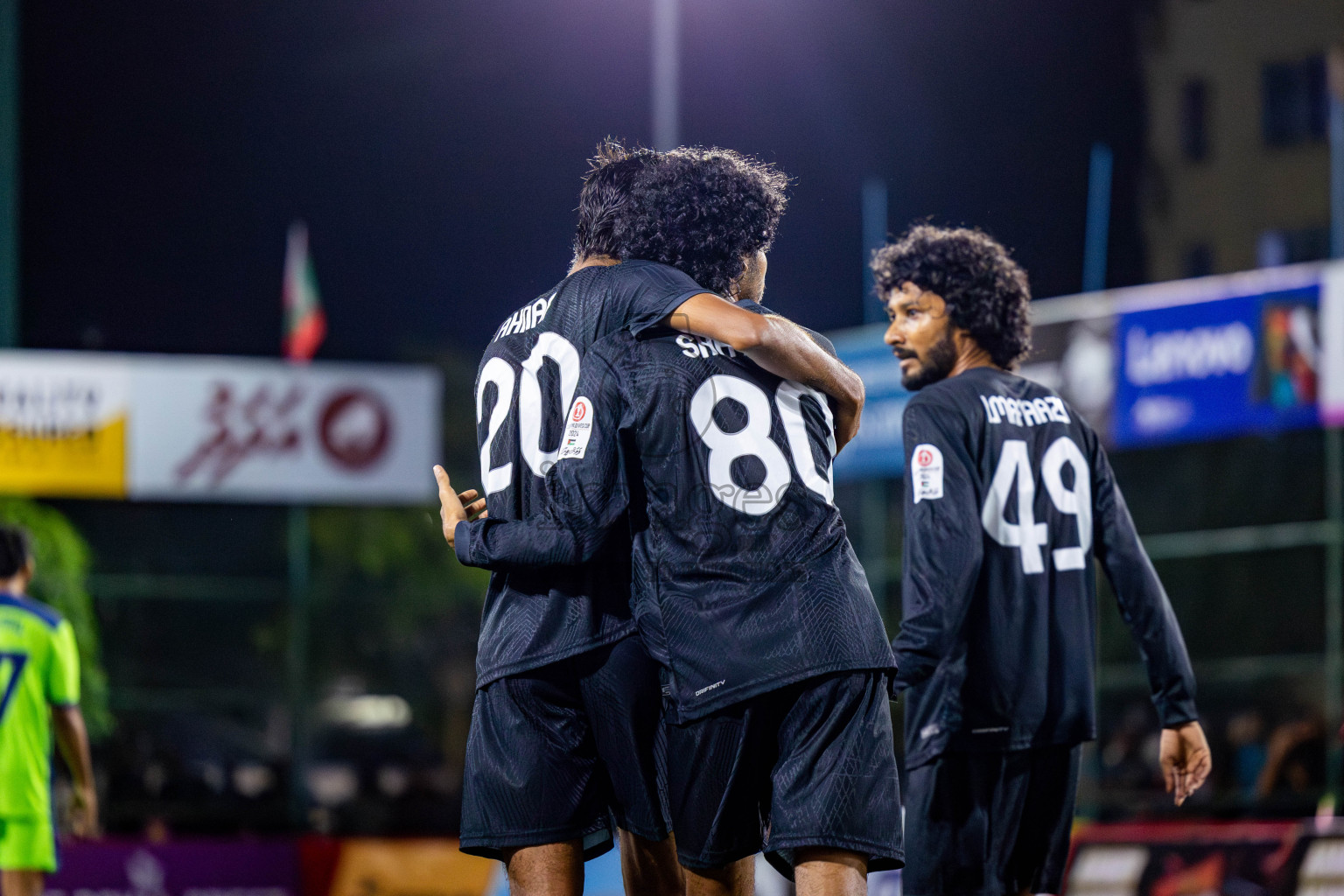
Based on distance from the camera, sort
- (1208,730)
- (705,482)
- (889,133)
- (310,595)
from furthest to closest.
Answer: (889,133) → (310,595) → (1208,730) → (705,482)

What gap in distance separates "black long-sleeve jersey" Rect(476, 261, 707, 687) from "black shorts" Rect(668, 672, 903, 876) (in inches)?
12.9

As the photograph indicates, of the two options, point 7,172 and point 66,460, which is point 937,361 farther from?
point 7,172

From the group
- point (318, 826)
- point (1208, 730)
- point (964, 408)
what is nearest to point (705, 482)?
point (964, 408)

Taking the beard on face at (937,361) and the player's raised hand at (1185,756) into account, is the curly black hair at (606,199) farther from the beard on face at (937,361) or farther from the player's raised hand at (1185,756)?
the player's raised hand at (1185,756)

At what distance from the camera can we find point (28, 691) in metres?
8.24

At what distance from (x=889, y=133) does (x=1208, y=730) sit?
33.6 ft

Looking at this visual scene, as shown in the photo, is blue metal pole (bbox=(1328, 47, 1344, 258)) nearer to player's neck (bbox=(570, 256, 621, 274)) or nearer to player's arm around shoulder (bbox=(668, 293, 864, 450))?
player's neck (bbox=(570, 256, 621, 274))

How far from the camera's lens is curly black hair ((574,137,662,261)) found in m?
4.12

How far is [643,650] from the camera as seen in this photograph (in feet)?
12.9

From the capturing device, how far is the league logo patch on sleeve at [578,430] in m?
3.84

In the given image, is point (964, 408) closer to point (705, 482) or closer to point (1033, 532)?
point (1033, 532)

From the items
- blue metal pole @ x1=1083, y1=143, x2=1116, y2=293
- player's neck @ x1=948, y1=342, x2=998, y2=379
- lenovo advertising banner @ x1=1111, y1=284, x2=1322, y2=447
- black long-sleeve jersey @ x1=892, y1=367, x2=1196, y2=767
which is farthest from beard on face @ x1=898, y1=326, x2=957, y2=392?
blue metal pole @ x1=1083, y1=143, x2=1116, y2=293

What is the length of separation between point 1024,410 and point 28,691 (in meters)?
5.23

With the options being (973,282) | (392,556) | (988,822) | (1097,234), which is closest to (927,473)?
(973,282)
